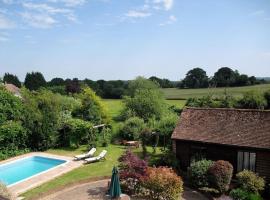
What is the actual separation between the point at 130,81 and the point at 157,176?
4101cm

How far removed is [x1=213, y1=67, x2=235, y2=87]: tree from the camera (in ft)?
234

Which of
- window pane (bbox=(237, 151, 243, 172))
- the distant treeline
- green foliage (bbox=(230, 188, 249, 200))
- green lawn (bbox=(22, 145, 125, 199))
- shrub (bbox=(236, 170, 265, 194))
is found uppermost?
the distant treeline

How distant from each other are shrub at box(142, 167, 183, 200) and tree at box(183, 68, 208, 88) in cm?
6539

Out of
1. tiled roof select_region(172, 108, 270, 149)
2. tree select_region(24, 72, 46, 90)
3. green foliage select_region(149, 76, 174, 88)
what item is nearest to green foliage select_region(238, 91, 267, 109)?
tiled roof select_region(172, 108, 270, 149)

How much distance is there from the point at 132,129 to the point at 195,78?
55.2 m

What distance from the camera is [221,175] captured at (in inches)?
669

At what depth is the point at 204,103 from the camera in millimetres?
42250

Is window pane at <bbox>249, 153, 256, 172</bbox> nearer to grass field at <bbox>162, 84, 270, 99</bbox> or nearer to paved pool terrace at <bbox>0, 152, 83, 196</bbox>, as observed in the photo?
paved pool terrace at <bbox>0, 152, 83, 196</bbox>

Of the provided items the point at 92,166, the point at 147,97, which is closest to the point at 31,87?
the point at 147,97

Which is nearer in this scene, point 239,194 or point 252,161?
point 239,194

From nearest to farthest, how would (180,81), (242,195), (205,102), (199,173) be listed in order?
1. (242,195)
2. (199,173)
3. (205,102)
4. (180,81)

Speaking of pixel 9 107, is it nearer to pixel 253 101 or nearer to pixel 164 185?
pixel 164 185

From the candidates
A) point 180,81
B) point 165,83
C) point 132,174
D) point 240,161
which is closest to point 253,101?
point 240,161

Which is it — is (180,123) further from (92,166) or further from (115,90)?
(115,90)
